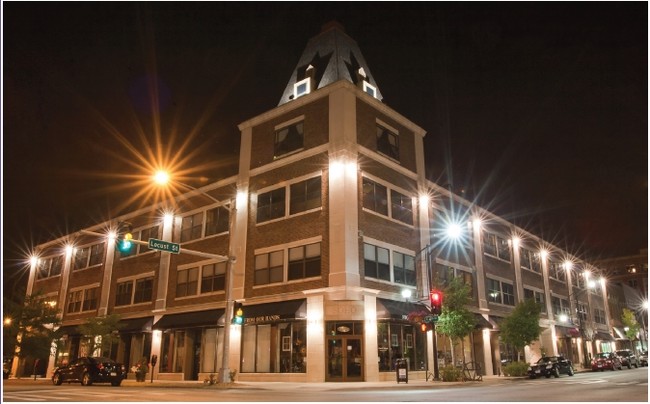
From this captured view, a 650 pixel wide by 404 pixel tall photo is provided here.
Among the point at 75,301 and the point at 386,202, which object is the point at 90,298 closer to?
the point at 75,301

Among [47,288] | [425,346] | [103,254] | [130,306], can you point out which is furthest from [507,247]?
[47,288]

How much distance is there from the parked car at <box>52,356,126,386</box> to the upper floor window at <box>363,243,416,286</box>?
14184 mm

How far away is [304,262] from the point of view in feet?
95.4

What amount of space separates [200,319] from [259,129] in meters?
12.7

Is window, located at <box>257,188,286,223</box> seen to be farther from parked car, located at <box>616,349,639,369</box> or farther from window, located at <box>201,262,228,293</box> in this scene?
parked car, located at <box>616,349,639,369</box>

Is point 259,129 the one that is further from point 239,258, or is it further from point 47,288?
point 47,288

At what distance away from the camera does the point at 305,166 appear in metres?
31.1

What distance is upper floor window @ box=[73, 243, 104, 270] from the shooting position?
150ft

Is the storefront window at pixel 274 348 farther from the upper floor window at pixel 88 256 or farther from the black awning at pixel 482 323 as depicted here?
the upper floor window at pixel 88 256

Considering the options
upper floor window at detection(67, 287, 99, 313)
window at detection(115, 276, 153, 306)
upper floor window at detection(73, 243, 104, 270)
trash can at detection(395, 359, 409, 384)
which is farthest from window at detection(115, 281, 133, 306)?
trash can at detection(395, 359, 409, 384)

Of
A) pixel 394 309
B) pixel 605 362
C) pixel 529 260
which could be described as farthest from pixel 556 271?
pixel 394 309

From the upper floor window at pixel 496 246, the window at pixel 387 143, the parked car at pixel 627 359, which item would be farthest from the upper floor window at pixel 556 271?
the window at pixel 387 143

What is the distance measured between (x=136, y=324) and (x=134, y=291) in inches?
143

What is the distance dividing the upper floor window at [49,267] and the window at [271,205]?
27505 millimetres
